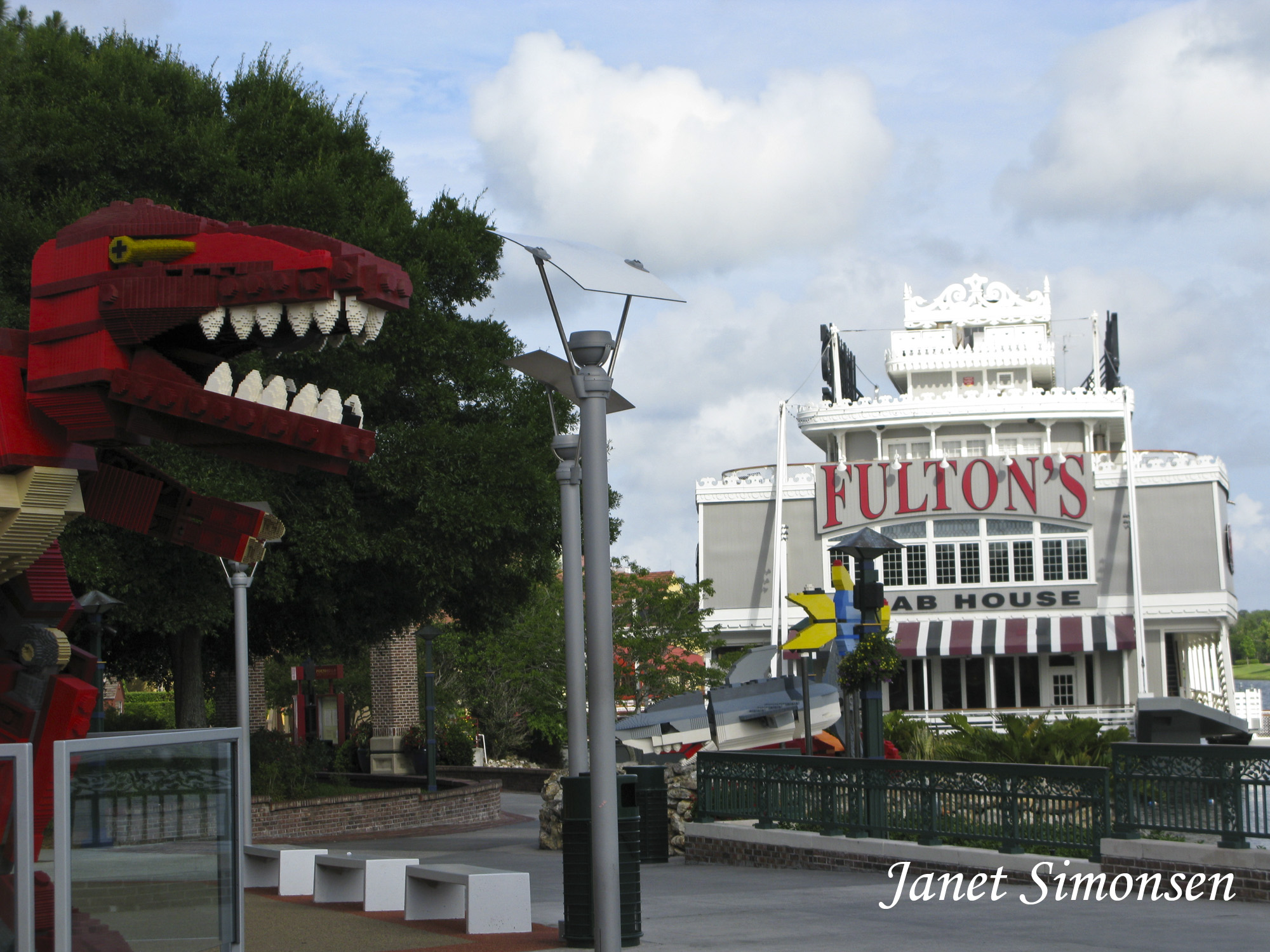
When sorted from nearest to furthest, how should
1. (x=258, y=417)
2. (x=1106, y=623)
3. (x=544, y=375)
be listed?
(x=258, y=417), (x=544, y=375), (x=1106, y=623)

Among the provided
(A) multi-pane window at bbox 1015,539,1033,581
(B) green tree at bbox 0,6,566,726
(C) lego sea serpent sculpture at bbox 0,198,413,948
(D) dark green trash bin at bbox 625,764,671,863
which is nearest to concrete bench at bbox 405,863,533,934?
(C) lego sea serpent sculpture at bbox 0,198,413,948

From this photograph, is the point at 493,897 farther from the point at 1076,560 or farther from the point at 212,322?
the point at 1076,560

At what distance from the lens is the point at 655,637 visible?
41625mm

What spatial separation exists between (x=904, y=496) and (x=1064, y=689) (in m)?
9.16

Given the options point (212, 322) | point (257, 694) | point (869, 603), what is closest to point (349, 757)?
point (257, 694)

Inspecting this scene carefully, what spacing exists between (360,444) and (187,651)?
53.6 feet

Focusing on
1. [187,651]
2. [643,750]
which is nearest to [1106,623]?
[643,750]

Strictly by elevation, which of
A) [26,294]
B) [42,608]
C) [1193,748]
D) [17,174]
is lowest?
[1193,748]

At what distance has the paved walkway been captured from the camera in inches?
372

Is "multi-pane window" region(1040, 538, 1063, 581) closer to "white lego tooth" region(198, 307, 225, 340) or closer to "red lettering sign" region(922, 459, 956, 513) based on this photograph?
"red lettering sign" region(922, 459, 956, 513)

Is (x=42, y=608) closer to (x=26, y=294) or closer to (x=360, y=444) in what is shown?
(x=360, y=444)

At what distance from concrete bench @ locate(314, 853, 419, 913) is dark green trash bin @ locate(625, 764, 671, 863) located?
183 inches

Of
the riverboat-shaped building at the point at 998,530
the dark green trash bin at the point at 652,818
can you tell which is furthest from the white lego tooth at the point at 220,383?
the riverboat-shaped building at the point at 998,530

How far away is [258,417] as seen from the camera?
751cm
